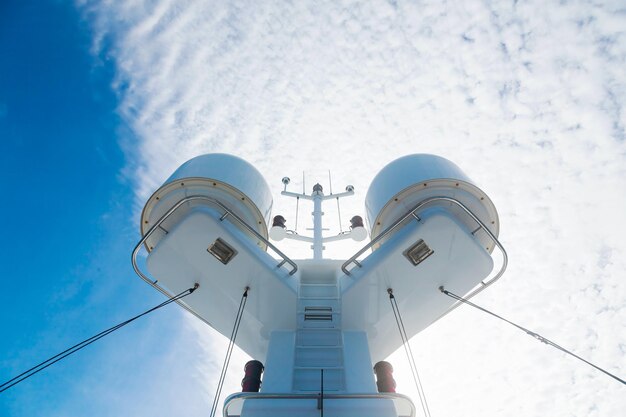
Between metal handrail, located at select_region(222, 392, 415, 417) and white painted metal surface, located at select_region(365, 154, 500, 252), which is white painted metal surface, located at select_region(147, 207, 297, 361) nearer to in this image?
metal handrail, located at select_region(222, 392, 415, 417)

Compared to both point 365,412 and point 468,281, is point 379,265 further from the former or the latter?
point 365,412

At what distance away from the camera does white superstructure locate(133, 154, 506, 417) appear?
4.45 meters

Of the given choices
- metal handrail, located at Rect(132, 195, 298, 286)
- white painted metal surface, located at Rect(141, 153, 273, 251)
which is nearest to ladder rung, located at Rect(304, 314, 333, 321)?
metal handrail, located at Rect(132, 195, 298, 286)

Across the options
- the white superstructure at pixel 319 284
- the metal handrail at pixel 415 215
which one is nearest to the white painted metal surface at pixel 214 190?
the white superstructure at pixel 319 284

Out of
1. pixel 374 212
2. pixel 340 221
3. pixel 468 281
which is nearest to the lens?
pixel 468 281

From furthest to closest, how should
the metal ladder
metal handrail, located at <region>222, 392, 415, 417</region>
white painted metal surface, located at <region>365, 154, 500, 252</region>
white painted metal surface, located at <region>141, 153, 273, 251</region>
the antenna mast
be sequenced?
the antenna mast → white painted metal surface, located at <region>141, 153, 273, 251</region> → white painted metal surface, located at <region>365, 154, 500, 252</region> → the metal ladder → metal handrail, located at <region>222, 392, 415, 417</region>

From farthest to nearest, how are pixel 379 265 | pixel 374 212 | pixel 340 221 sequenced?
pixel 340 221 → pixel 374 212 → pixel 379 265

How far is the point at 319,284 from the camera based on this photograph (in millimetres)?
5219

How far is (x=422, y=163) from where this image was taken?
16.5 ft

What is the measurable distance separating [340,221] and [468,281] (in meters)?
4.17

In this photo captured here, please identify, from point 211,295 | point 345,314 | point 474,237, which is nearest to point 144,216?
point 211,295

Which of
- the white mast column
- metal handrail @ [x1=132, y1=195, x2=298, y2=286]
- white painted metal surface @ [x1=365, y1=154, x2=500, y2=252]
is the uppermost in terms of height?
the white mast column

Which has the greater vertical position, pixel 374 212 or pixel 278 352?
pixel 374 212

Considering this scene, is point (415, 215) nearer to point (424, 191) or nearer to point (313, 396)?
point (424, 191)
